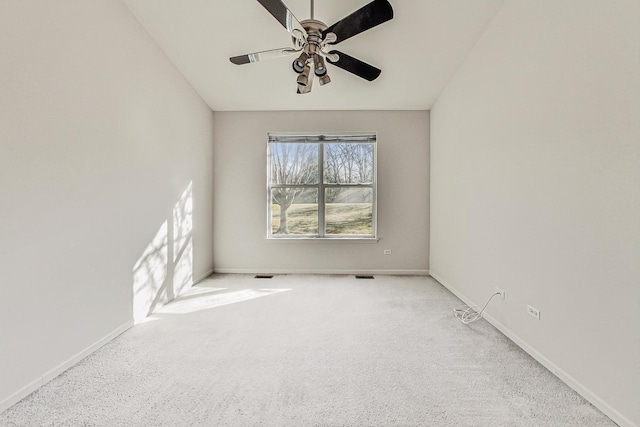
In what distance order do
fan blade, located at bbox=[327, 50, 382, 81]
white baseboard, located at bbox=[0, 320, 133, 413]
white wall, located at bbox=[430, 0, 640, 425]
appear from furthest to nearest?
1. fan blade, located at bbox=[327, 50, 382, 81]
2. white baseboard, located at bbox=[0, 320, 133, 413]
3. white wall, located at bbox=[430, 0, 640, 425]

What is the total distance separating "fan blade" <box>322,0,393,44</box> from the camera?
1.92 metres

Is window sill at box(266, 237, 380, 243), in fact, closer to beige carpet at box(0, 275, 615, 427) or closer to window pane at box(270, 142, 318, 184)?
window pane at box(270, 142, 318, 184)

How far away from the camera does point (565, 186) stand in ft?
6.07

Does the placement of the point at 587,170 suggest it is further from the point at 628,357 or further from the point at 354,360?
the point at 354,360

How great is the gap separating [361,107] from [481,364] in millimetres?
3644

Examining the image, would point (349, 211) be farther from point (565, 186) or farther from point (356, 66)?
point (565, 186)

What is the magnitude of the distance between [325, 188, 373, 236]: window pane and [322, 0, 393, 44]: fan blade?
2.67 metres

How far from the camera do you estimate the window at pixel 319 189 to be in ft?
15.2

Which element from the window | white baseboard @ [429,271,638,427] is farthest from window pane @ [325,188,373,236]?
white baseboard @ [429,271,638,427]

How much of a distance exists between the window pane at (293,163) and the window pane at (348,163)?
21 centimetres

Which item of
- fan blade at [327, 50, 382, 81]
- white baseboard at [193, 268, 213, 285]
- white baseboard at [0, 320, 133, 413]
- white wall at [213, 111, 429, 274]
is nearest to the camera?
white baseboard at [0, 320, 133, 413]

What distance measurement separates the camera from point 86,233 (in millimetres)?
2121

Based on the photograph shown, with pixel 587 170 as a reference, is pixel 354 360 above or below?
below

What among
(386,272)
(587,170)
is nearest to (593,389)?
(587,170)
